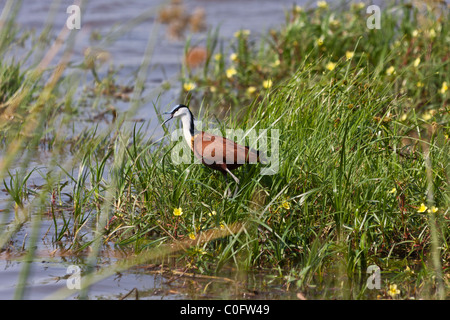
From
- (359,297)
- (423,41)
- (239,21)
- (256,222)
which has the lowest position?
(359,297)

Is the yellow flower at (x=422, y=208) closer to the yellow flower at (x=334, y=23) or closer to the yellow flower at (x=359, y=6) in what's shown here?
the yellow flower at (x=334, y=23)

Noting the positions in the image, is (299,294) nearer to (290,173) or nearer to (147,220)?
(290,173)

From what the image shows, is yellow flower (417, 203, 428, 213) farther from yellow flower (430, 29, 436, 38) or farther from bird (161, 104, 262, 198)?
yellow flower (430, 29, 436, 38)

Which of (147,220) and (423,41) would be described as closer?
(147,220)

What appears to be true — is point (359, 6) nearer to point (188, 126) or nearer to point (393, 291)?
point (188, 126)

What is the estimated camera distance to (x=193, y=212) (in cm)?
419

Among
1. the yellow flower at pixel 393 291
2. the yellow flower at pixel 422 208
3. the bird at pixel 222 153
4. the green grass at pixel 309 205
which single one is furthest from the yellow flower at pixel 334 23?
the yellow flower at pixel 393 291

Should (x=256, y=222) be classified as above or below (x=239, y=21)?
below

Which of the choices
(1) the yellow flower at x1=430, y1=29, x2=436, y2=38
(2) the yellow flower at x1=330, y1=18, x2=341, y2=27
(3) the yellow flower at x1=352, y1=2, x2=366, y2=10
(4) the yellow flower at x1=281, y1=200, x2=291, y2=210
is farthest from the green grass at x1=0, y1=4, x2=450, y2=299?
(3) the yellow flower at x1=352, y1=2, x2=366, y2=10

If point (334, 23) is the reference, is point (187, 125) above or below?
below

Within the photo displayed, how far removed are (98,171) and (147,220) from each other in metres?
0.58

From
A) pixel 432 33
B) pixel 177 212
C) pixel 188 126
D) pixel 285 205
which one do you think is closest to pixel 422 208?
pixel 285 205

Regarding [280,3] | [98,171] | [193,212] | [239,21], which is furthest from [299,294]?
[280,3]

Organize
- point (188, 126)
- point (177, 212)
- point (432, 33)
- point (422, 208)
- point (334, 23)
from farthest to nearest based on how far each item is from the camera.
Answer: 1. point (334, 23)
2. point (432, 33)
3. point (188, 126)
4. point (177, 212)
5. point (422, 208)
